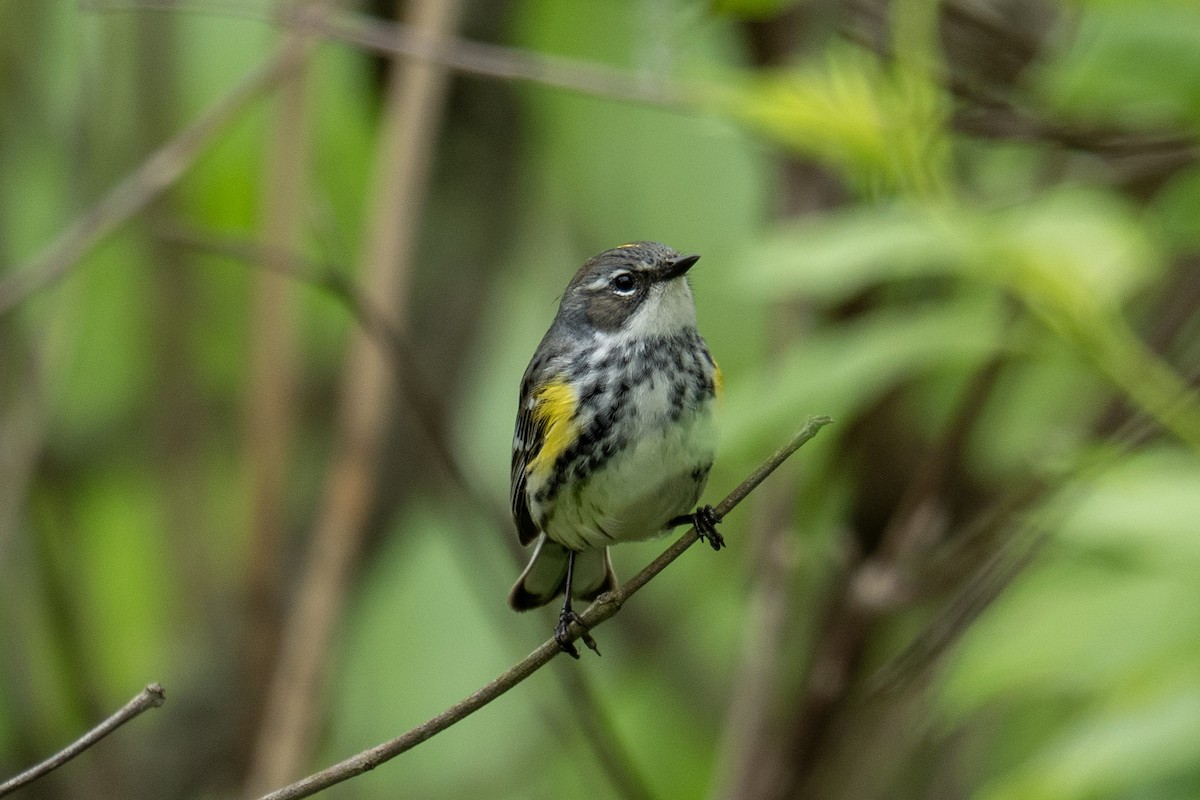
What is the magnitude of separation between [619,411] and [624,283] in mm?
225

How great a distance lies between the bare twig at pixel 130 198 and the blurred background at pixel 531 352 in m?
0.02

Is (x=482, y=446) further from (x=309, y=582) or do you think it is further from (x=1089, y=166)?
(x=1089, y=166)

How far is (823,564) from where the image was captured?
459cm

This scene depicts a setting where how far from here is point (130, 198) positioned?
331 centimetres

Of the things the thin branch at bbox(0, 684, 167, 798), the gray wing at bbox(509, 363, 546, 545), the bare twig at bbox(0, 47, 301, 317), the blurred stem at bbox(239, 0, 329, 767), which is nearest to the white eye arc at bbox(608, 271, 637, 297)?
the gray wing at bbox(509, 363, 546, 545)

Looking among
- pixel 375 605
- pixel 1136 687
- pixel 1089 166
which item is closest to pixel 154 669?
pixel 375 605

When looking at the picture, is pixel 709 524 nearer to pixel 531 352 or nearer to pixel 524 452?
pixel 524 452

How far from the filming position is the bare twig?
3195 mm

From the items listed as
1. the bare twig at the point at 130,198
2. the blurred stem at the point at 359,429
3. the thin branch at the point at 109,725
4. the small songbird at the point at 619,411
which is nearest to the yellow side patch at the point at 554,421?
the small songbird at the point at 619,411

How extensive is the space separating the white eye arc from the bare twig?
1331mm

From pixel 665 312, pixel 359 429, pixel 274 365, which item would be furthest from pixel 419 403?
pixel 274 365

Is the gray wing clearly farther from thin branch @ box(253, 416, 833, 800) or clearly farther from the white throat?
thin branch @ box(253, 416, 833, 800)

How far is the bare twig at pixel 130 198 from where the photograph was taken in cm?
320

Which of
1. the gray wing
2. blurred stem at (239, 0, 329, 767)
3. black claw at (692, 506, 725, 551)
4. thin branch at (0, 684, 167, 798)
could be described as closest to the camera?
thin branch at (0, 684, 167, 798)
